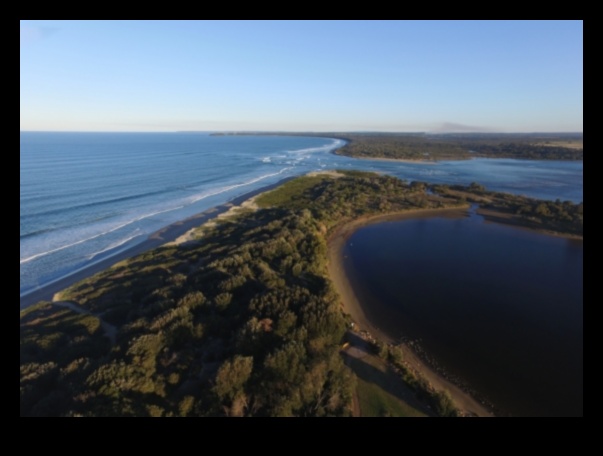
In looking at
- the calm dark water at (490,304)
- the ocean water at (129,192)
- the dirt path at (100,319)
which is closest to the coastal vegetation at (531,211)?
the calm dark water at (490,304)

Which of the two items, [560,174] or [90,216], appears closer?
[90,216]

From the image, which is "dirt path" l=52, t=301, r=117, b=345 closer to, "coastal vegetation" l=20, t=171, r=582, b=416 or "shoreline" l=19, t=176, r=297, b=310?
"coastal vegetation" l=20, t=171, r=582, b=416

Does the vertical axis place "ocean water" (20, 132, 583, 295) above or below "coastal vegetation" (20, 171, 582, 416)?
above

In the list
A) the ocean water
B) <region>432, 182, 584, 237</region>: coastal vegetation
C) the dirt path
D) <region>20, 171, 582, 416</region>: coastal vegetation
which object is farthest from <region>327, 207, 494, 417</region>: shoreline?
<region>432, 182, 584, 237</region>: coastal vegetation

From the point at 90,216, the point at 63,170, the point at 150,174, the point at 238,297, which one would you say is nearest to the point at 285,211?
the point at 238,297

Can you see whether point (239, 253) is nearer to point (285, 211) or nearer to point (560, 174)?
point (285, 211)

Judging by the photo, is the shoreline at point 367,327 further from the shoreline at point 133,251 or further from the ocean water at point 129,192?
the ocean water at point 129,192
